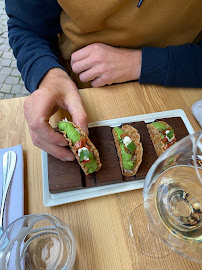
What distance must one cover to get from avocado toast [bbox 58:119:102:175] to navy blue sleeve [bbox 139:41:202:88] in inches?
13.4

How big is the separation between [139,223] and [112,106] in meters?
0.42

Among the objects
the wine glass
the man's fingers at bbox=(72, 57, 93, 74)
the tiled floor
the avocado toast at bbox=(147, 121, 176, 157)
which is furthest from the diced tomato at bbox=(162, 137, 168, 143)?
the tiled floor

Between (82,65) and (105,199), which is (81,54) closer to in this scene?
(82,65)

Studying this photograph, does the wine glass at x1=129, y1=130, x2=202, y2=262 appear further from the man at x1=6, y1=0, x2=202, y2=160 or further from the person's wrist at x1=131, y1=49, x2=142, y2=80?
the person's wrist at x1=131, y1=49, x2=142, y2=80

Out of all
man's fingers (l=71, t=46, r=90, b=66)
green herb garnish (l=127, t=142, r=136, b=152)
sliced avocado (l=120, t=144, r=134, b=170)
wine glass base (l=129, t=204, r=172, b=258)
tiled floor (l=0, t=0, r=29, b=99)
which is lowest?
tiled floor (l=0, t=0, r=29, b=99)

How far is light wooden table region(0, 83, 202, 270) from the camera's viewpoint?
560 mm

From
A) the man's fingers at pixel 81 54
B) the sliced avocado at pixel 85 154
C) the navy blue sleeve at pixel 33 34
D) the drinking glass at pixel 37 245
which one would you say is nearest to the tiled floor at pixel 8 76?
the navy blue sleeve at pixel 33 34

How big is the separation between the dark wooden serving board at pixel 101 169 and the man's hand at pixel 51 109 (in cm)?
4

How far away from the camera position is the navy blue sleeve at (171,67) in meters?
0.85

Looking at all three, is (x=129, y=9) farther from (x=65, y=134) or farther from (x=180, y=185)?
(x=180, y=185)

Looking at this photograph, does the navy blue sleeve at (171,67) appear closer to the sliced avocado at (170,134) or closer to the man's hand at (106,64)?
the man's hand at (106,64)

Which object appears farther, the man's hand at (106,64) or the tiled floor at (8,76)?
the tiled floor at (8,76)

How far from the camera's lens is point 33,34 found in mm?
914

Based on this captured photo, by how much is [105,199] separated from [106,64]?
49cm
